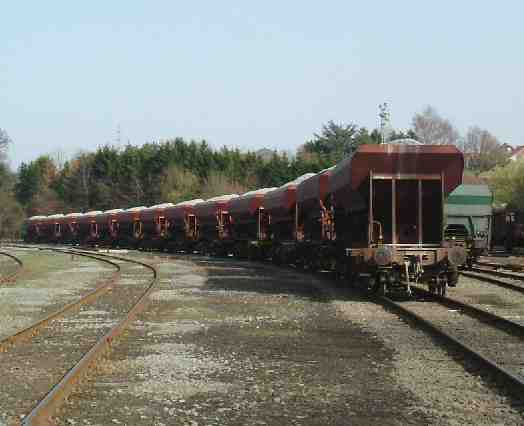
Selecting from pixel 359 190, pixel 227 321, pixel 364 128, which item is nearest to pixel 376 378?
pixel 227 321

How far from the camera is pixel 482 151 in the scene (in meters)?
105

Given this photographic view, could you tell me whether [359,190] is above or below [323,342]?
above

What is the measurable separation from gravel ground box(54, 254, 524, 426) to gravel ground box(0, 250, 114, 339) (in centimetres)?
218

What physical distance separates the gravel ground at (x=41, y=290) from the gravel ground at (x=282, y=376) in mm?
2179

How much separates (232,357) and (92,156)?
99.5 metres

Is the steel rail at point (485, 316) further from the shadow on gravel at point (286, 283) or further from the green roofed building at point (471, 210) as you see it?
the green roofed building at point (471, 210)

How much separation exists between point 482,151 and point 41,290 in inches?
3756

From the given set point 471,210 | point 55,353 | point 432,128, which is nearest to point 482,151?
point 432,128

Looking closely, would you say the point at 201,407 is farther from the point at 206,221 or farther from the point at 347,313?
the point at 206,221

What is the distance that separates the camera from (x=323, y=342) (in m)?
9.41

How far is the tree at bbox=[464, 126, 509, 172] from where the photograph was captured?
10244cm

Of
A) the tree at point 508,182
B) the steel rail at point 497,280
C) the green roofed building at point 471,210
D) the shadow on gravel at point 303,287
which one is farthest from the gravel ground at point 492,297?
the tree at point 508,182

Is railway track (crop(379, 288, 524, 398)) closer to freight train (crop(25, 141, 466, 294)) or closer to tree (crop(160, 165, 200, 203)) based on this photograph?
freight train (crop(25, 141, 466, 294))

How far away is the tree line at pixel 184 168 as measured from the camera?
8406 centimetres
